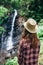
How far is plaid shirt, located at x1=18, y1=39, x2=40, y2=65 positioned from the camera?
7.64ft

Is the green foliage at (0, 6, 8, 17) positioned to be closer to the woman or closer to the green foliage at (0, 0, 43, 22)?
the green foliage at (0, 0, 43, 22)

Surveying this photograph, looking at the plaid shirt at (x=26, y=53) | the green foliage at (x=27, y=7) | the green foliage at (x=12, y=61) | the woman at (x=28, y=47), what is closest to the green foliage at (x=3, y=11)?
the green foliage at (x=27, y=7)

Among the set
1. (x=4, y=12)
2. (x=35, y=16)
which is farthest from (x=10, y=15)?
(x=35, y=16)

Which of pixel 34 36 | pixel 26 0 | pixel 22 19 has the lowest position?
pixel 34 36

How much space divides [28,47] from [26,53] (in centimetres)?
6

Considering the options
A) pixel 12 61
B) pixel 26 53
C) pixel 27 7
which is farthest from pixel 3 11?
pixel 26 53

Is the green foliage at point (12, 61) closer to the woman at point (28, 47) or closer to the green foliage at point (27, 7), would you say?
the green foliage at point (27, 7)

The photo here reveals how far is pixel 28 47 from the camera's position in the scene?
2348 millimetres

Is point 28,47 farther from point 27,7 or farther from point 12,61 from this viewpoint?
point 27,7

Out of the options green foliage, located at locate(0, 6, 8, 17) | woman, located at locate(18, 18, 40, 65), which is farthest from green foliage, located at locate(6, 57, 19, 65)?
woman, located at locate(18, 18, 40, 65)

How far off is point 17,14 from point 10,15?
11 centimetres

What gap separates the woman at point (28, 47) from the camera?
2322 millimetres

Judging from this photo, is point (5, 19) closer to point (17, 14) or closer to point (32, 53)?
point (17, 14)

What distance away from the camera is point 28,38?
232 centimetres
